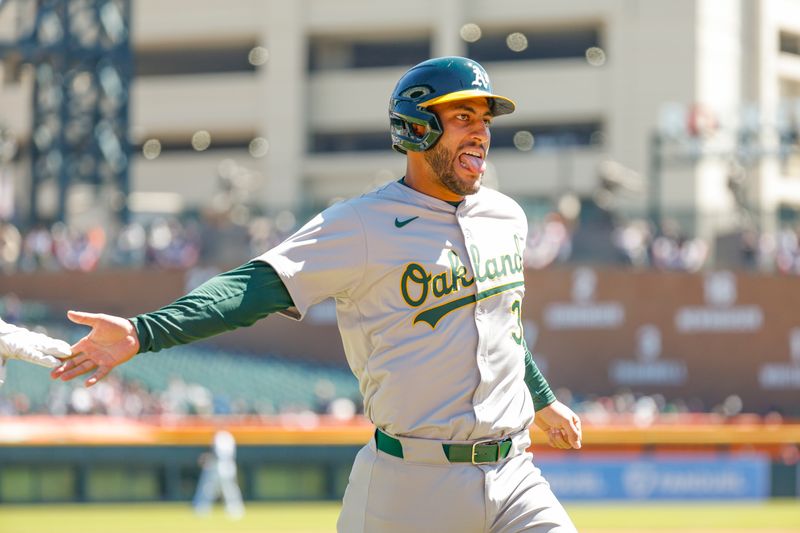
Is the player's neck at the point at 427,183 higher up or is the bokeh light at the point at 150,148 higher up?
the bokeh light at the point at 150,148

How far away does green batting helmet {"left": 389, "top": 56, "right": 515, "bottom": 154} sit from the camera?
14.2 ft

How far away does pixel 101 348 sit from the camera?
374 cm

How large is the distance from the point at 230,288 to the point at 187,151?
39.0 meters

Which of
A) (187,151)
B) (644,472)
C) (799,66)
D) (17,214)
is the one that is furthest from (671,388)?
(187,151)

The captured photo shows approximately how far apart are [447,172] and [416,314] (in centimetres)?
46

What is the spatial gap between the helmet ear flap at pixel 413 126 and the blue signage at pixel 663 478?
13.6 m

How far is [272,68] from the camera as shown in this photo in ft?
128

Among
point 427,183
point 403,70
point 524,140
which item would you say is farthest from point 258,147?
point 427,183

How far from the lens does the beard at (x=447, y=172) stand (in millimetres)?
4340

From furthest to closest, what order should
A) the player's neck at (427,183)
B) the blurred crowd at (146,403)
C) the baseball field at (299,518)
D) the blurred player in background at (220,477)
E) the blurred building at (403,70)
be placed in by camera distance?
the blurred building at (403,70)
the blurred crowd at (146,403)
the blurred player in background at (220,477)
the baseball field at (299,518)
the player's neck at (427,183)

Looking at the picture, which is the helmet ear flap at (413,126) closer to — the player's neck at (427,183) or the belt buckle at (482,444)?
the player's neck at (427,183)

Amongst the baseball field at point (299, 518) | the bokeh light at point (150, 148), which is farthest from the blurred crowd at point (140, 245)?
the bokeh light at point (150, 148)

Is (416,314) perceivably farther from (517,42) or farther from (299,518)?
(517,42)

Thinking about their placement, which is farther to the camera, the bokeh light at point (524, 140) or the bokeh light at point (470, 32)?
the bokeh light at point (524, 140)
